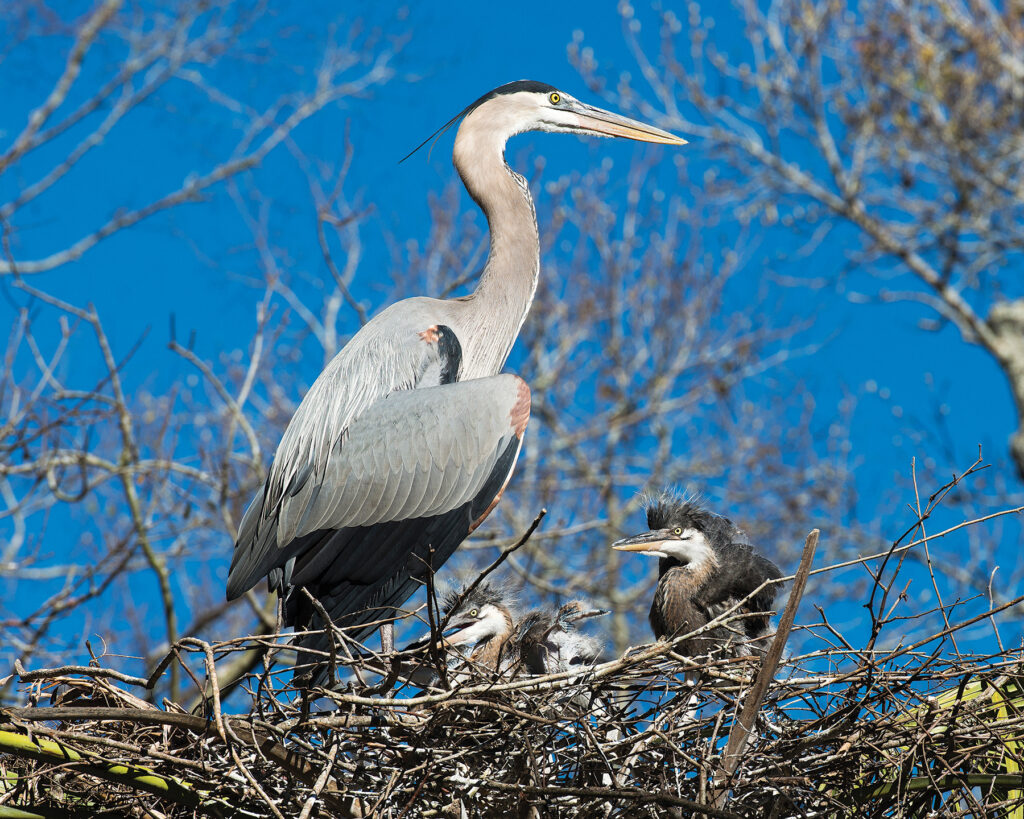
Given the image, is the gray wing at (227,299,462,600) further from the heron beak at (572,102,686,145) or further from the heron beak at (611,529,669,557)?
the heron beak at (572,102,686,145)

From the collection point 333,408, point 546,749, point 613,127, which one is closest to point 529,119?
point 613,127

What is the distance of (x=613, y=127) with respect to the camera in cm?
506

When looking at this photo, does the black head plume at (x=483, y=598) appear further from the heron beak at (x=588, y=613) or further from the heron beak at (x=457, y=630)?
the heron beak at (x=588, y=613)

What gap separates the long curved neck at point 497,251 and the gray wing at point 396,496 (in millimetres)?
482

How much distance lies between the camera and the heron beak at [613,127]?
504cm

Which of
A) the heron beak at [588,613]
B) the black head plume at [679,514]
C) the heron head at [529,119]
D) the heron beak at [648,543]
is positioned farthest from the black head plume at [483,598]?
the heron head at [529,119]

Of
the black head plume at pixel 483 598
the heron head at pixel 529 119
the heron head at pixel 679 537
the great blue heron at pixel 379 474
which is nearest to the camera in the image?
the great blue heron at pixel 379 474

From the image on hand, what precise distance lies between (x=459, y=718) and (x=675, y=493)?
6.24ft

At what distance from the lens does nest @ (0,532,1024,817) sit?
258 cm

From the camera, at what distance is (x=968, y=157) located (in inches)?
404

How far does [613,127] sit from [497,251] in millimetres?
966

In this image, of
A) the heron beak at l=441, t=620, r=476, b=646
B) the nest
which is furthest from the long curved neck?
the nest

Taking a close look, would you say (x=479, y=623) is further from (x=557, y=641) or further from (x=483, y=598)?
(x=557, y=641)

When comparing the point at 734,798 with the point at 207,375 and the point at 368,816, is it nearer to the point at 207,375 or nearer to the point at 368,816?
the point at 368,816
